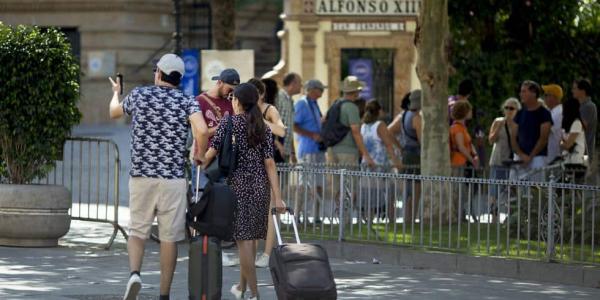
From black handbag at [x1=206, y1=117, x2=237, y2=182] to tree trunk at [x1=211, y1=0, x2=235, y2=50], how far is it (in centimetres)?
1217

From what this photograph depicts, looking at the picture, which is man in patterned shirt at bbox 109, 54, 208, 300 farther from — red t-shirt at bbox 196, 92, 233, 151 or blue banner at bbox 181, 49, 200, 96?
blue banner at bbox 181, 49, 200, 96

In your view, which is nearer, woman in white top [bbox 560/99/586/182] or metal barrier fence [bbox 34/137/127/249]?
metal barrier fence [bbox 34/137/127/249]

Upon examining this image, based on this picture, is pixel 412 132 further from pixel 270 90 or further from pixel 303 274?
pixel 303 274

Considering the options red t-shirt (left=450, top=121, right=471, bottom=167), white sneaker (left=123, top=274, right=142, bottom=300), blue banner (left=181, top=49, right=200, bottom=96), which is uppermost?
blue banner (left=181, top=49, right=200, bottom=96)

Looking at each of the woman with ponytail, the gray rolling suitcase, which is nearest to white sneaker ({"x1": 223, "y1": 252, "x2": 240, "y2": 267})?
the woman with ponytail

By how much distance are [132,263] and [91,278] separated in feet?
6.78

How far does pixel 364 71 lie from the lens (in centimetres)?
2952

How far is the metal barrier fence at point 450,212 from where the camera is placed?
14.3 meters

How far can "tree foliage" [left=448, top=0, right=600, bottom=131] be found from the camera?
2430 centimetres

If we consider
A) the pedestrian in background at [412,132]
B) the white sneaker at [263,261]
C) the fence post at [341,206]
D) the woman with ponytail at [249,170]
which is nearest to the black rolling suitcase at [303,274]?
the woman with ponytail at [249,170]

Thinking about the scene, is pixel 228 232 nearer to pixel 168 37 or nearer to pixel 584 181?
pixel 584 181

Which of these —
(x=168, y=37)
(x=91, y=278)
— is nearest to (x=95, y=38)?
(x=168, y=37)

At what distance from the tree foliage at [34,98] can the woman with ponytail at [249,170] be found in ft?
13.5

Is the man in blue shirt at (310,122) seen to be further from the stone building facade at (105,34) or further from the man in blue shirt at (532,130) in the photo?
the stone building facade at (105,34)
